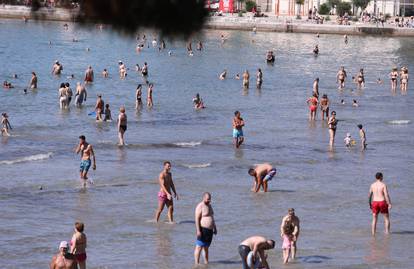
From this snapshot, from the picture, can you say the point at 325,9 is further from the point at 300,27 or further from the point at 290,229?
the point at 290,229

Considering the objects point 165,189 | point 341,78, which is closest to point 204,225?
point 165,189

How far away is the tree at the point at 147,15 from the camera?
7.47 metres

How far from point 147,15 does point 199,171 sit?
745 inches

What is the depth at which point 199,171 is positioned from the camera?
2644 cm

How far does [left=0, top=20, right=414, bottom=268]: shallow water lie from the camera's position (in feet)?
60.4

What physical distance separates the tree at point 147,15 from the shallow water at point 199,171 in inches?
9.6

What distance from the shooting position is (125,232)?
63.9 feet

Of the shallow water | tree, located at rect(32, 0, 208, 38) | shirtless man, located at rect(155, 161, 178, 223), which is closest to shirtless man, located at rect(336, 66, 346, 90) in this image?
the shallow water

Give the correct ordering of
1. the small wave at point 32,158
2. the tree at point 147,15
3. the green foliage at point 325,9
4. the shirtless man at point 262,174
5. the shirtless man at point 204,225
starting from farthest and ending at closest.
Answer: the green foliage at point 325,9
the small wave at point 32,158
the shirtless man at point 262,174
the shirtless man at point 204,225
the tree at point 147,15

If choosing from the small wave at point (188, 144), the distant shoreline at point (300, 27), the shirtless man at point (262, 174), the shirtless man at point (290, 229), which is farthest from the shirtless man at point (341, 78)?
the distant shoreline at point (300, 27)

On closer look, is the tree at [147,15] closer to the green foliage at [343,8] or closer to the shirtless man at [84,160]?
the shirtless man at [84,160]

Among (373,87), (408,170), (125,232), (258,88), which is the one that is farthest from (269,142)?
(373,87)

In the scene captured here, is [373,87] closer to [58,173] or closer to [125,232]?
[58,173]

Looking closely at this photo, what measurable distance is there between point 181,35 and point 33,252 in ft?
35.8
